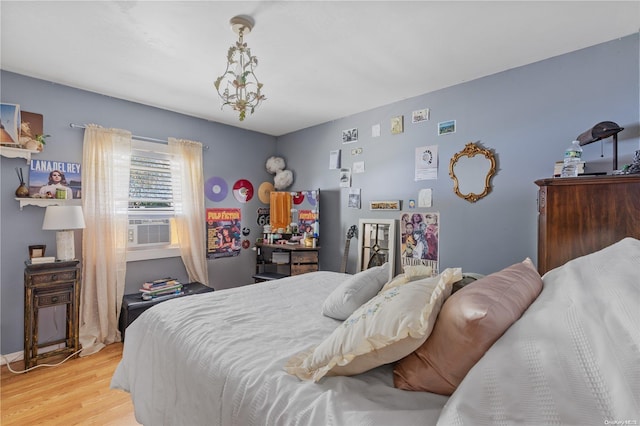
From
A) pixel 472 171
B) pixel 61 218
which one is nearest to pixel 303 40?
pixel 472 171

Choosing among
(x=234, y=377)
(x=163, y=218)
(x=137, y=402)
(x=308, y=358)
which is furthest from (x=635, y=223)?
(x=163, y=218)

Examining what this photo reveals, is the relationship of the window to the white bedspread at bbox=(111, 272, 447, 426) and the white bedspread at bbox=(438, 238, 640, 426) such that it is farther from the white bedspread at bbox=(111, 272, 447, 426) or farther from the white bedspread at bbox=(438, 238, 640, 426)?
the white bedspread at bbox=(438, 238, 640, 426)

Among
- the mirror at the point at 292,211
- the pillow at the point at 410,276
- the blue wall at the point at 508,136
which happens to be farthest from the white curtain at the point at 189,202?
the pillow at the point at 410,276

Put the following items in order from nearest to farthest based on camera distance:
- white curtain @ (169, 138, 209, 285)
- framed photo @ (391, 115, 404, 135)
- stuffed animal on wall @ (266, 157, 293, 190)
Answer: framed photo @ (391, 115, 404, 135) < white curtain @ (169, 138, 209, 285) < stuffed animal on wall @ (266, 157, 293, 190)

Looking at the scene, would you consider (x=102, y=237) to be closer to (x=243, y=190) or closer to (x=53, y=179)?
(x=53, y=179)

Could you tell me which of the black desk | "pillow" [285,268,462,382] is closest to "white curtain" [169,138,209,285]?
the black desk

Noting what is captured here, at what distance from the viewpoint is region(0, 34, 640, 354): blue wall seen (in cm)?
201

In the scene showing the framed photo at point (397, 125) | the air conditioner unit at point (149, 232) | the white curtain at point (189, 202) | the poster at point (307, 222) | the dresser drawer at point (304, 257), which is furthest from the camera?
the poster at point (307, 222)

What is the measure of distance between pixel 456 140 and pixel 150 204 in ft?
10.7

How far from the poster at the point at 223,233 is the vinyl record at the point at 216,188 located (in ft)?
0.55

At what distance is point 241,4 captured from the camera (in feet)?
5.28

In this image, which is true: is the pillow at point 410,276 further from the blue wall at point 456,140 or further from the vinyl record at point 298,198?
the vinyl record at point 298,198

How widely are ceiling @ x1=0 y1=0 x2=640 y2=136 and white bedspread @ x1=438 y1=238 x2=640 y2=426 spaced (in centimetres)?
170

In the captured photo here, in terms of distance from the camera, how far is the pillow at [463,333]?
2.35 ft
